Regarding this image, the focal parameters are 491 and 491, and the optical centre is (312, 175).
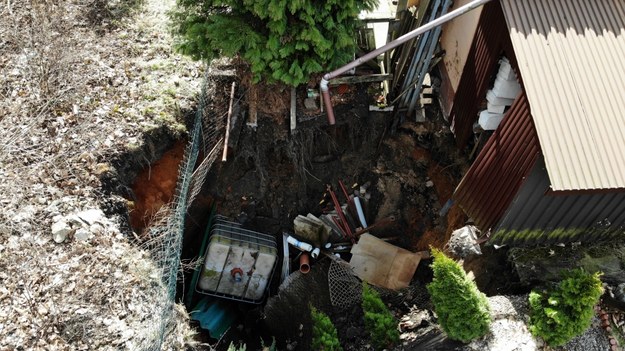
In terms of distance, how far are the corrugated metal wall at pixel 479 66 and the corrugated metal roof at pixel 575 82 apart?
289mm

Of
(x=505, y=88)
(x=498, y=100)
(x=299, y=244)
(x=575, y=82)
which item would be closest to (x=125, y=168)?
(x=299, y=244)

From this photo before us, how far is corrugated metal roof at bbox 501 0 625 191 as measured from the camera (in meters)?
6.23

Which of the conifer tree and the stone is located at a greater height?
the conifer tree

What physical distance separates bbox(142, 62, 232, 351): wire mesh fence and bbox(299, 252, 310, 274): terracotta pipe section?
256 cm

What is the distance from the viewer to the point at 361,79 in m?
9.52

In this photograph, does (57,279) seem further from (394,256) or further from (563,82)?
(563,82)

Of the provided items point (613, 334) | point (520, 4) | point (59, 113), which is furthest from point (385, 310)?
point (59, 113)

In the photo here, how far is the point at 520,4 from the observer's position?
7258mm

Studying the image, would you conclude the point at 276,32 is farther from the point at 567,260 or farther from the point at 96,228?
the point at 567,260

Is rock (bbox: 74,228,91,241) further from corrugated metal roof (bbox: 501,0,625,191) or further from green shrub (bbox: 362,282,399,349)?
corrugated metal roof (bbox: 501,0,625,191)

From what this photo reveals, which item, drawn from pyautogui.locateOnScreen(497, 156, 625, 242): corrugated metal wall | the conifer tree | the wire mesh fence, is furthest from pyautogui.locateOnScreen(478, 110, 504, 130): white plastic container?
the wire mesh fence

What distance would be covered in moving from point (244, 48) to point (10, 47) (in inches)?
206

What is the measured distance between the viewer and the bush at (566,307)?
6516 millimetres

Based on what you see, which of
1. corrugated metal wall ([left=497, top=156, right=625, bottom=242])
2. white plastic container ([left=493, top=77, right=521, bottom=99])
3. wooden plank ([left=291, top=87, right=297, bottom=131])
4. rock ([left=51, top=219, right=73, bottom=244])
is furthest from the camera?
wooden plank ([left=291, top=87, right=297, bottom=131])
